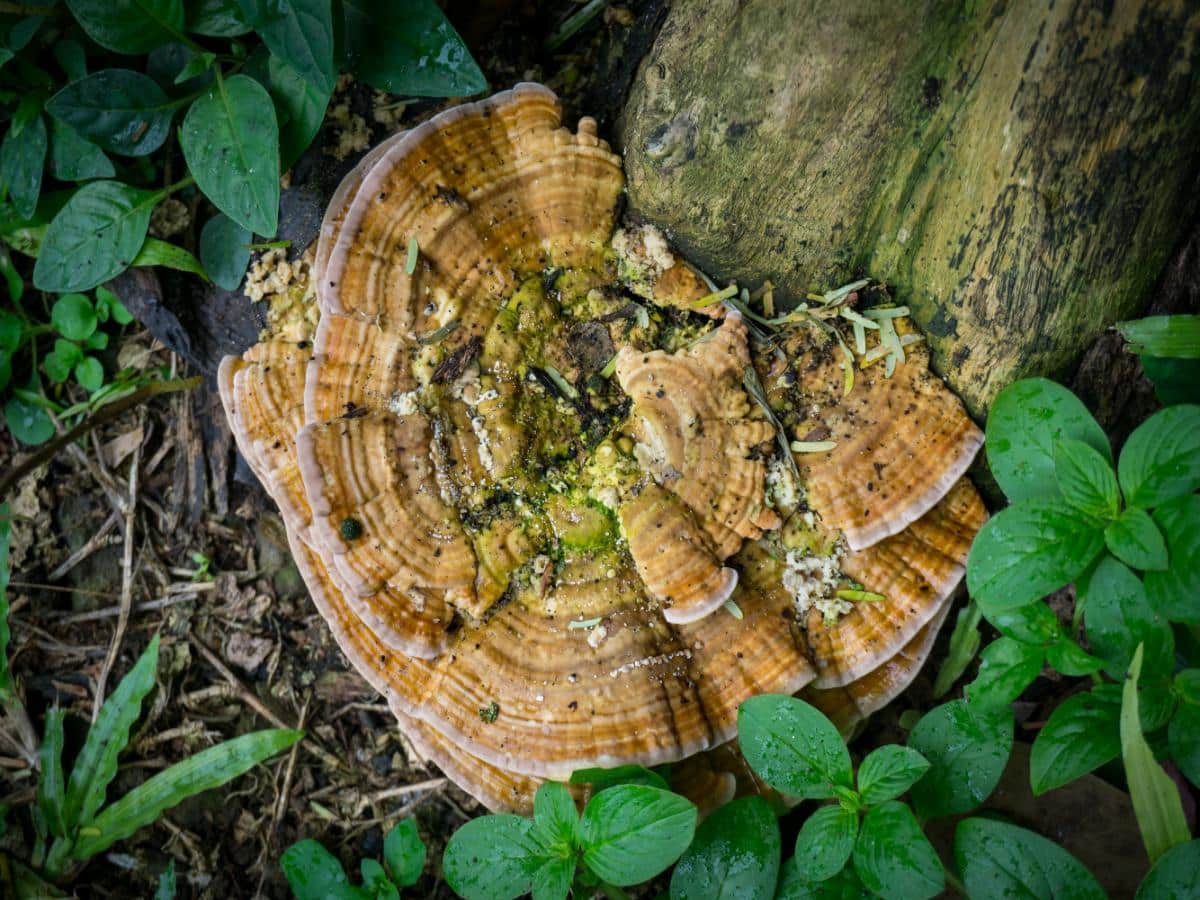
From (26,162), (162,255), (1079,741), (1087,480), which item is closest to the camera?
(1087,480)

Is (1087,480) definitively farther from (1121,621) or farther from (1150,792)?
(1150,792)

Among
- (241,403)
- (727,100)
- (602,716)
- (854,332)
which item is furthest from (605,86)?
(602,716)

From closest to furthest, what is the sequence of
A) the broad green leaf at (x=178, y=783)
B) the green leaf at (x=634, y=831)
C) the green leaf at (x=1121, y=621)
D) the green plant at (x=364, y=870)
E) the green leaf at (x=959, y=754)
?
the green leaf at (x=1121, y=621), the green leaf at (x=634, y=831), the green leaf at (x=959, y=754), the green plant at (x=364, y=870), the broad green leaf at (x=178, y=783)

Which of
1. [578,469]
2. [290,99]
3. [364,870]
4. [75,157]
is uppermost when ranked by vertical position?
[290,99]

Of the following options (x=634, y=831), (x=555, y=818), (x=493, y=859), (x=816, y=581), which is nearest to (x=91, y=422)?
(x=493, y=859)

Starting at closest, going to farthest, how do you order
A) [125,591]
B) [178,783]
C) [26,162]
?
[26,162] < [178,783] < [125,591]

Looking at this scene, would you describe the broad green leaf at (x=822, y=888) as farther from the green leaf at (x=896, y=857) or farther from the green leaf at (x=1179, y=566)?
the green leaf at (x=1179, y=566)

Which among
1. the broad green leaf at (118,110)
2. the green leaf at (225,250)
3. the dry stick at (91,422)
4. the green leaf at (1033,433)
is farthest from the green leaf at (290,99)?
the green leaf at (1033,433)
